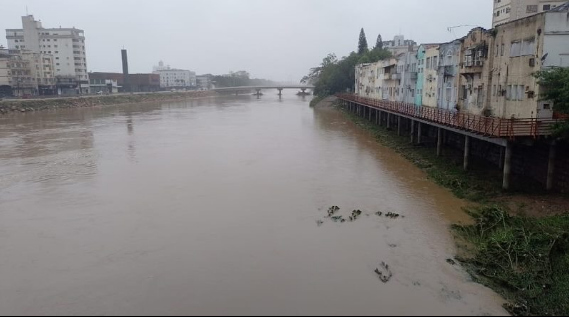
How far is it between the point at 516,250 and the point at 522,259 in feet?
1.21

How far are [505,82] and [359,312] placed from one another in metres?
18.7

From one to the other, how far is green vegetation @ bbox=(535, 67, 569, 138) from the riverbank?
73409 mm

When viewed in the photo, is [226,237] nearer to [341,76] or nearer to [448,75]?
[448,75]

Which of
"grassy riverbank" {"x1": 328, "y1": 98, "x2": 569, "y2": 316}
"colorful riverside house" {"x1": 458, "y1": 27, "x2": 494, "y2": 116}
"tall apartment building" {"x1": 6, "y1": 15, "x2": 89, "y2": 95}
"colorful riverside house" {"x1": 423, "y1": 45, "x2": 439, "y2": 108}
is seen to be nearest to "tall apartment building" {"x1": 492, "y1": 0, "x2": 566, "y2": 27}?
"colorful riverside house" {"x1": 423, "y1": 45, "x2": 439, "y2": 108}

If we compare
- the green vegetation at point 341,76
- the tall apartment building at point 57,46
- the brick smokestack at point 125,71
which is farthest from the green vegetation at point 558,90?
the brick smokestack at point 125,71

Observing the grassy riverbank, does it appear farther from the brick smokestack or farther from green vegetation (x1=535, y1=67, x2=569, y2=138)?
the brick smokestack

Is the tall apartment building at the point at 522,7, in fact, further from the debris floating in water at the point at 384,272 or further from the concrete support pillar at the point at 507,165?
the debris floating in water at the point at 384,272

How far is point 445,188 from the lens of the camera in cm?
2264

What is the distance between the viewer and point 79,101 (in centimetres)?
8938

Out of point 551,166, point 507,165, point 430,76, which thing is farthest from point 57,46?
point 551,166

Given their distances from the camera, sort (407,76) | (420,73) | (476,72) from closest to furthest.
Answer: (476,72)
(420,73)
(407,76)

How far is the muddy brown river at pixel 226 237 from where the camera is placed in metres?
A: 12.3

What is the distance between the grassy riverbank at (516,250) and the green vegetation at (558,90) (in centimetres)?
303

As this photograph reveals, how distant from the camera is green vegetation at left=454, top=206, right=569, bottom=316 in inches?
461
